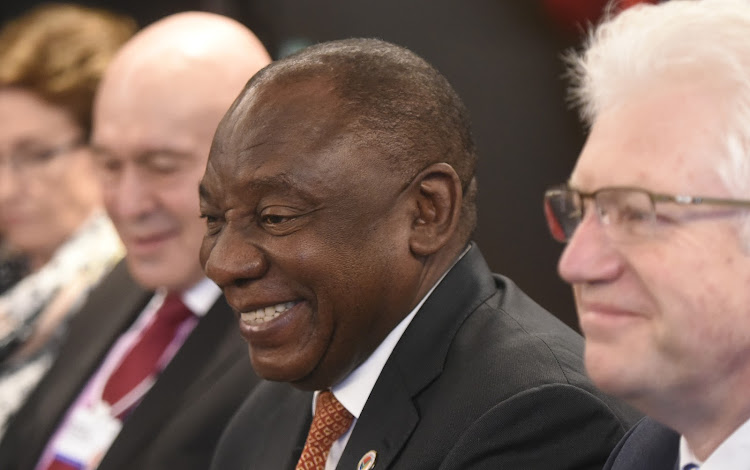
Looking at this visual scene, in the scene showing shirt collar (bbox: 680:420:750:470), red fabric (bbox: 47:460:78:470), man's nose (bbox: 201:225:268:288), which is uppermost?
shirt collar (bbox: 680:420:750:470)

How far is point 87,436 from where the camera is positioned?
9.65 ft

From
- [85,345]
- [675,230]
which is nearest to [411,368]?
[675,230]

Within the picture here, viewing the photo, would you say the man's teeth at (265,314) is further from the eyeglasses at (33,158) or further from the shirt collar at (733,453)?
the eyeglasses at (33,158)

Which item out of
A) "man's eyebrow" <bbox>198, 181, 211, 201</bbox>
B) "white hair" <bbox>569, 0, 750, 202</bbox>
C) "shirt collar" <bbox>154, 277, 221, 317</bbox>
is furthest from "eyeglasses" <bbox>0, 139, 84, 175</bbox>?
"white hair" <bbox>569, 0, 750, 202</bbox>

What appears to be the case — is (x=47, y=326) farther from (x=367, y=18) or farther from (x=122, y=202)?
(x=367, y=18)

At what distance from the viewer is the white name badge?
288cm

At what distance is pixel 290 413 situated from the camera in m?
2.21

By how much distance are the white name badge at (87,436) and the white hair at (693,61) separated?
1785 millimetres

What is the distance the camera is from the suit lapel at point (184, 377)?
2564mm

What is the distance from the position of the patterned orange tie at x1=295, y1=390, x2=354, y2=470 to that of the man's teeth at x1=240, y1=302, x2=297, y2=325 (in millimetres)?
191

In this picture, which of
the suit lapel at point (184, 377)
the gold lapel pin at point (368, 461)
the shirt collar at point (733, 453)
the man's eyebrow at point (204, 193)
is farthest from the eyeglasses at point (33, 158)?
the shirt collar at point (733, 453)

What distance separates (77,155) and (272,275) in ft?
7.12

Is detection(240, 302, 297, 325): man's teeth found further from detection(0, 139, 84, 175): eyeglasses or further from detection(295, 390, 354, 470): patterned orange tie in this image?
detection(0, 139, 84, 175): eyeglasses

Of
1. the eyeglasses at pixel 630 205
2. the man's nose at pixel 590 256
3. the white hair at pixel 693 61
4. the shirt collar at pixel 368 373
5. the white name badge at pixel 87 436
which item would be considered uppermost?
the white hair at pixel 693 61
